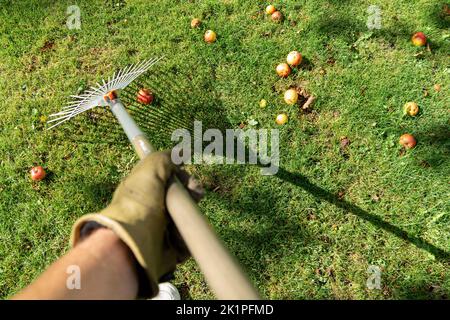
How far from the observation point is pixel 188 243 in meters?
1.86

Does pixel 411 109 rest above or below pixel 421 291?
above

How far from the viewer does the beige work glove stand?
76.2 inches

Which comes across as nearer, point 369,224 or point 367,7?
point 369,224

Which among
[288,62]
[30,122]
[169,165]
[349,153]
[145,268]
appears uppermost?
[169,165]

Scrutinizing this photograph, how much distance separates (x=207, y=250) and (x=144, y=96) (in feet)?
9.49

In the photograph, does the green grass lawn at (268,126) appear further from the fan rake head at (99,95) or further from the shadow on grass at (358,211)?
the fan rake head at (99,95)

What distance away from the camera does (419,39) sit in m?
4.25

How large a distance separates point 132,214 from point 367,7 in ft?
12.7

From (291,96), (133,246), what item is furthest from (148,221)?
(291,96)

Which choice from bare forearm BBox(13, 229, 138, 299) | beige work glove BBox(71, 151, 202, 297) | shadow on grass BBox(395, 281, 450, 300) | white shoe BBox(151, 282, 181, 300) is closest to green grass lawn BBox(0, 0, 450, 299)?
shadow on grass BBox(395, 281, 450, 300)

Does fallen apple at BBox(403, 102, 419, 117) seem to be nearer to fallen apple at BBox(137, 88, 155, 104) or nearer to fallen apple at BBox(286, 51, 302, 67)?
fallen apple at BBox(286, 51, 302, 67)

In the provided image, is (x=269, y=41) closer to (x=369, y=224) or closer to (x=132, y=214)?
(x=369, y=224)

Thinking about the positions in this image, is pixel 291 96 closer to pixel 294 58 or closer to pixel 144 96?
pixel 294 58

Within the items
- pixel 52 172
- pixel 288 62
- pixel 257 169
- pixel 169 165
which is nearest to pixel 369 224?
pixel 257 169
